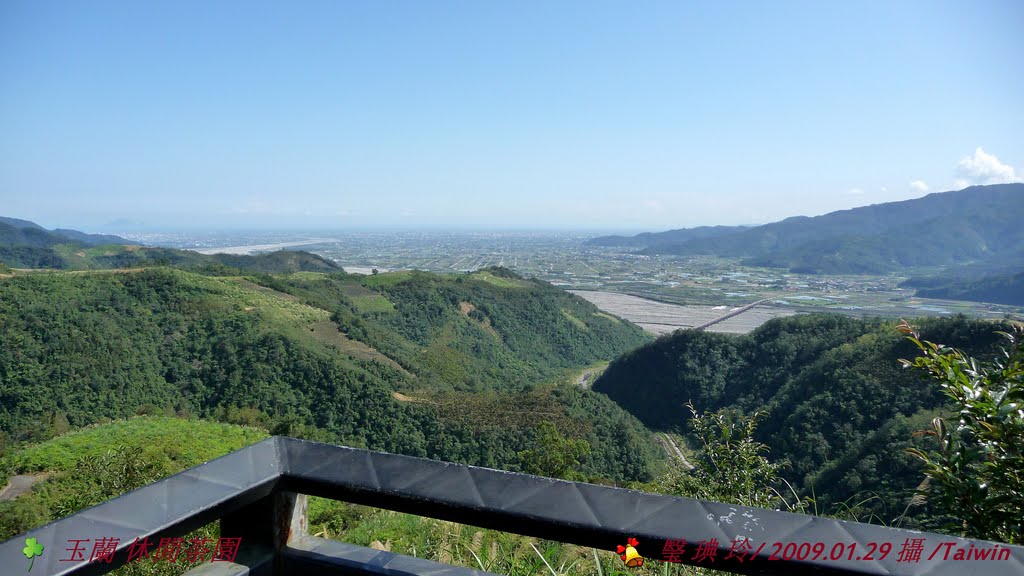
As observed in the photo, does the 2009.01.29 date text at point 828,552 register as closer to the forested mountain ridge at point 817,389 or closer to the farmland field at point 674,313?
the forested mountain ridge at point 817,389

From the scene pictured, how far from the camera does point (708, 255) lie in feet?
638

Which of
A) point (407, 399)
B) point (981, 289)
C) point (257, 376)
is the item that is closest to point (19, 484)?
point (257, 376)

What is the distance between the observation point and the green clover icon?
0.97 m

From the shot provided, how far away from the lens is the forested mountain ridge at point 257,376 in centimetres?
2747

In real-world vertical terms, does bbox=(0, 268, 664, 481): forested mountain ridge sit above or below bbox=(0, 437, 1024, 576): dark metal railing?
below

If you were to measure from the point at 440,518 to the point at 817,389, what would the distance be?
116 feet

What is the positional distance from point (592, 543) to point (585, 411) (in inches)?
1352

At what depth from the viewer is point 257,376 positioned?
3186cm

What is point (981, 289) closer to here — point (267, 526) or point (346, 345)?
point (346, 345)

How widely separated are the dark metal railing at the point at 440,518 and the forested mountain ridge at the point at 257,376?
24.2m

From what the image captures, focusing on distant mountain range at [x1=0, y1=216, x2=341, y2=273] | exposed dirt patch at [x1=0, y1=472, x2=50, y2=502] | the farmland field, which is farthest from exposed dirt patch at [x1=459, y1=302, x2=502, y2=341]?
exposed dirt patch at [x1=0, y1=472, x2=50, y2=502]

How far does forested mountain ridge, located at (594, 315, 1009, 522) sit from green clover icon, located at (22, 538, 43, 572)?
27.8 feet

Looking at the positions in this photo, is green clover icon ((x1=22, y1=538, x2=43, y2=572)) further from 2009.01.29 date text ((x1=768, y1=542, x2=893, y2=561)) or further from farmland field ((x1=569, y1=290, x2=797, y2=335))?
farmland field ((x1=569, y1=290, x2=797, y2=335))

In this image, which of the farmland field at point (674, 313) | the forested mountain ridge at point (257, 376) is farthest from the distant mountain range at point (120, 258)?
the farmland field at point (674, 313)
